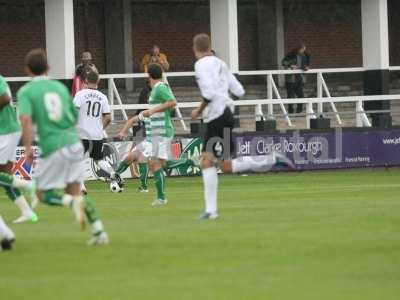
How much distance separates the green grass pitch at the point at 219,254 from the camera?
10.3m

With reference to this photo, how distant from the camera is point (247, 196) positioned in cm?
2167

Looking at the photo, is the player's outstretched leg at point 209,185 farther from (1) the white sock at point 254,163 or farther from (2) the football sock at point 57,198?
(2) the football sock at point 57,198

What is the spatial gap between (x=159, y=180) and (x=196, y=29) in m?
21.6

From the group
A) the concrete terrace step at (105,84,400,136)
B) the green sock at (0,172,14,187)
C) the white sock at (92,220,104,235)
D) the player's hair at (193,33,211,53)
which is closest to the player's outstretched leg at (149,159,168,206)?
the player's hair at (193,33,211,53)

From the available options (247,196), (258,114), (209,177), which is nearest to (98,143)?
(247,196)

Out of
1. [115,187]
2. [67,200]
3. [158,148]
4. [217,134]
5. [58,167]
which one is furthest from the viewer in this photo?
[115,187]

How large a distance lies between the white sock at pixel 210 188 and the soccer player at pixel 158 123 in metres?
3.48

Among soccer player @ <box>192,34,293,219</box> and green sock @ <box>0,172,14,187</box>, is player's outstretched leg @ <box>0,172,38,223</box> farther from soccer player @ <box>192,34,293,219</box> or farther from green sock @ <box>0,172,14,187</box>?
soccer player @ <box>192,34,293,219</box>

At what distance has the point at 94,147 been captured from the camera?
2323 centimetres

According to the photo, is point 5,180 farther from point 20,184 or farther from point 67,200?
point 67,200

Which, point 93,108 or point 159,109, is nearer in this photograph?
point 159,109

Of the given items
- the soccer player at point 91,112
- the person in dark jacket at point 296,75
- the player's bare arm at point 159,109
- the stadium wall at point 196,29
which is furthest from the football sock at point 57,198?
the stadium wall at point 196,29

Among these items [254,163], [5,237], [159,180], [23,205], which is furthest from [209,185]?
[159,180]

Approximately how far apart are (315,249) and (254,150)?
63.3 ft
